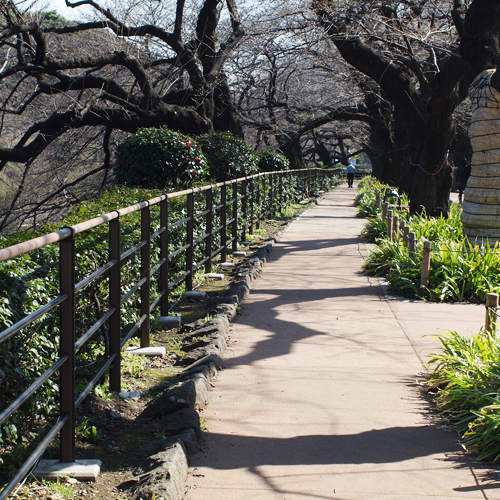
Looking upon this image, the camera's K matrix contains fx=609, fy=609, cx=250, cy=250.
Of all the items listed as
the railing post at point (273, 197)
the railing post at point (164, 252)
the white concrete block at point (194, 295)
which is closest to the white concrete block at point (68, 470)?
the railing post at point (164, 252)

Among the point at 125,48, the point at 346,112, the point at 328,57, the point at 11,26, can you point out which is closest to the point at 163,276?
the point at 11,26

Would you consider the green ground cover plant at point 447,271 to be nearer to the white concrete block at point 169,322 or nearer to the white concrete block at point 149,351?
the white concrete block at point 169,322

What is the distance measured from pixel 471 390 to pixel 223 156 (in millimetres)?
11258

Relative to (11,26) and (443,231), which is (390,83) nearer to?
(443,231)

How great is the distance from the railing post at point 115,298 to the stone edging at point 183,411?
0.37m

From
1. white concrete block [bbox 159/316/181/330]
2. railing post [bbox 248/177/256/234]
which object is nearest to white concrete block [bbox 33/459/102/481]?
white concrete block [bbox 159/316/181/330]

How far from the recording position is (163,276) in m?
6.18

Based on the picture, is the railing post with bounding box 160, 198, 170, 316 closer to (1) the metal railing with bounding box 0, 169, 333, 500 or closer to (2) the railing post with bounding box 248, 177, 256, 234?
(1) the metal railing with bounding box 0, 169, 333, 500

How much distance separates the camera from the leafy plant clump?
3.51 meters

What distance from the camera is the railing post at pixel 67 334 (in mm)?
2922

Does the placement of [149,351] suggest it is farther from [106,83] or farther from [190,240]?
[106,83]

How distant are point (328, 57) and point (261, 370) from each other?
14.6 meters

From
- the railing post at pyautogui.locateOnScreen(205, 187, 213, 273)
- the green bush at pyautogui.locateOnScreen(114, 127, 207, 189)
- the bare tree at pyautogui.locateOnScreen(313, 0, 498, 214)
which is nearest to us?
the railing post at pyautogui.locateOnScreen(205, 187, 213, 273)

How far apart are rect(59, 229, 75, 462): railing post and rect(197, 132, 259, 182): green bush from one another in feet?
38.1
